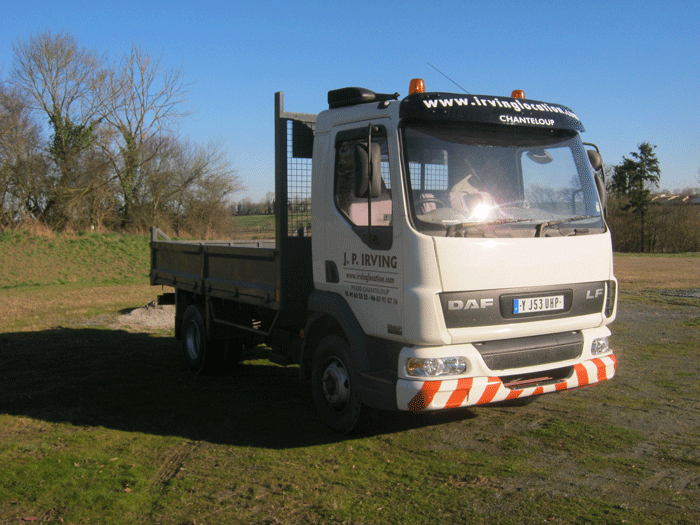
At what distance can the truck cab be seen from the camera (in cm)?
448

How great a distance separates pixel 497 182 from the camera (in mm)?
4867

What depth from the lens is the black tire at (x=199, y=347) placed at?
778cm

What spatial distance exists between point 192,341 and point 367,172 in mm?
4571

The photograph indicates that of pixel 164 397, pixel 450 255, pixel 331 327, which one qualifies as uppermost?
pixel 450 255

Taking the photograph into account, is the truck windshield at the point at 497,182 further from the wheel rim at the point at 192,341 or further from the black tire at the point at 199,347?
the wheel rim at the point at 192,341

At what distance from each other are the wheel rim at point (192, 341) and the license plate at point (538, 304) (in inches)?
182

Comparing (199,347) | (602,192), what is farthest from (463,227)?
(199,347)

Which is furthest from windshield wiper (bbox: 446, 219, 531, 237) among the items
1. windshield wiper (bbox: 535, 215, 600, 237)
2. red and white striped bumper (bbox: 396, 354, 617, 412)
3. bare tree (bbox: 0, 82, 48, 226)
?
bare tree (bbox: 0, 82, 48, 226)

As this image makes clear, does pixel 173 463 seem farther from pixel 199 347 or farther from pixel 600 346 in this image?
pixel 600 346

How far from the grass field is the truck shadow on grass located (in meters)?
0.03

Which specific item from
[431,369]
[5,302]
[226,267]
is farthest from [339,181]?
[5,302]

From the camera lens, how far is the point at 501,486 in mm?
4160

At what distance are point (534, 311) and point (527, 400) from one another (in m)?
1.81

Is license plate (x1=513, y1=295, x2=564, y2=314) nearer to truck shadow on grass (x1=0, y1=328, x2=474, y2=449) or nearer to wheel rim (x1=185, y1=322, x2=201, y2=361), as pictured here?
truck shadow on grass (x1=0, y1=328, x2=474, y2=449)
